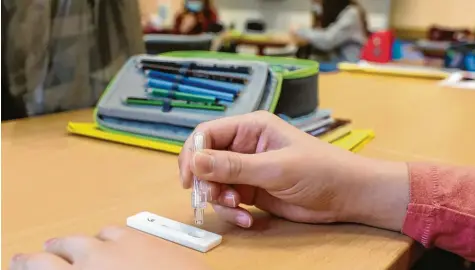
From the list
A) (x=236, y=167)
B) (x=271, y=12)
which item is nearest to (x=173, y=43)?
(x=236, y=167)

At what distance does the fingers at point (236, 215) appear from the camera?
1.75 feet

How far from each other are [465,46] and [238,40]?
9.36 feet

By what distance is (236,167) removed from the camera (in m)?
0.52

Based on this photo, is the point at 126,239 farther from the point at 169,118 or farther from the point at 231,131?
the point at 169,118

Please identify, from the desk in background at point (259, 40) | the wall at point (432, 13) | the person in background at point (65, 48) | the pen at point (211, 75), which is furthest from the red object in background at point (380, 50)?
the wall at point (432, 13)

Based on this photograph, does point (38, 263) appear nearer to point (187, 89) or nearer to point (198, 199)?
point (198, 199)

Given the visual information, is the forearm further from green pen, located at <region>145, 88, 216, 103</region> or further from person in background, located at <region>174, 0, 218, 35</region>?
person in background, located at <region>174, 0, 218, 35</region>

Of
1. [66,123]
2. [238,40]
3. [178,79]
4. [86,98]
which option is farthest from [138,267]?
[238,40]

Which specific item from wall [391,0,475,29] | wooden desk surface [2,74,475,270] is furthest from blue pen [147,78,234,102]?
wall [391,0,475,29]

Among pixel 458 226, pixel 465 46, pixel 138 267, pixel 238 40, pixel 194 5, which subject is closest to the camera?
pixel 138 267

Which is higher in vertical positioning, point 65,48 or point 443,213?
point 65,48

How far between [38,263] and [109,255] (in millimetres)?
53

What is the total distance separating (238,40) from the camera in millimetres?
4551

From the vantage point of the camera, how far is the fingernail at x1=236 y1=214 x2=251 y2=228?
1.75 feet
